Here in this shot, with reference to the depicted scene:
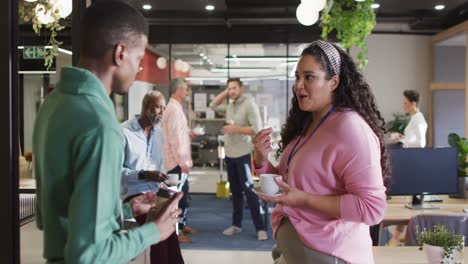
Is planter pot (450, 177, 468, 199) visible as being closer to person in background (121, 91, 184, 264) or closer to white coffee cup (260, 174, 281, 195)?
person in background (121, 91, 184, 264)

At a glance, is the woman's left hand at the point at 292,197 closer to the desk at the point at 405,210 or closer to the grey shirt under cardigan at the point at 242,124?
the desk at the point at 405,210

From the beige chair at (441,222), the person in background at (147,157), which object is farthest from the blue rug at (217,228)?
the beige chair at (441,222)

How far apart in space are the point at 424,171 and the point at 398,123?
18.2 feet

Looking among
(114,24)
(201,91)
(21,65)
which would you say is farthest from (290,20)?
(114,24)

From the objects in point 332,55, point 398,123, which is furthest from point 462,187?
point 398,123

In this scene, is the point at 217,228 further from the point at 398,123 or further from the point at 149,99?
the point at 398,123

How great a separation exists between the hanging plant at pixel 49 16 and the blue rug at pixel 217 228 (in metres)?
3.54

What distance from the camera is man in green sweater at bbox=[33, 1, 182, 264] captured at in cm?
105

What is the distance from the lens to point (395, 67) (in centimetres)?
923

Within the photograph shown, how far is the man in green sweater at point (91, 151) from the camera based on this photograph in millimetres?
1052

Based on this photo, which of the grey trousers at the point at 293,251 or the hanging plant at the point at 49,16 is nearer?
the grey trousers at the point at 293,251

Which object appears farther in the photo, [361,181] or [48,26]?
[48,26]

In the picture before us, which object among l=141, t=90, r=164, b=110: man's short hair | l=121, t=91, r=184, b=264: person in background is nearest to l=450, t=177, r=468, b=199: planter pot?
l=121, t=91, r=184, b=264: person in background

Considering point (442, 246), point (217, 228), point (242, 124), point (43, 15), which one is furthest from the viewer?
point (217, 228)
